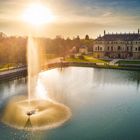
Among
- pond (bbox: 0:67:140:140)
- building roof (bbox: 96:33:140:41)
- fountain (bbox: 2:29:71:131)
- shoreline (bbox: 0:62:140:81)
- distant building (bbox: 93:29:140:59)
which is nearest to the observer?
pond (bbox: 0:67:140:140)

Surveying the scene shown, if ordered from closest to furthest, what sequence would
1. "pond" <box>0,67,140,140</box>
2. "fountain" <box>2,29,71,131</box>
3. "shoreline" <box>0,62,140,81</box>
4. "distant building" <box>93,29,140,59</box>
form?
"pond" <box>0,67,140,140</box> < "fountain" <box>2,29,71,131</box> < "shoreline" <box>0,62,140,81</box> < "distant building" <box>93,29,140,59</box>

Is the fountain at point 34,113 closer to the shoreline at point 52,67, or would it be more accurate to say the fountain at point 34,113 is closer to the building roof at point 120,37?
the shoreline at point 52,67

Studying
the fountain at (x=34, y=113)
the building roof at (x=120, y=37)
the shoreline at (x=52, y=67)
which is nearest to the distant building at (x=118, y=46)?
the building roof at (x=120, y=37)

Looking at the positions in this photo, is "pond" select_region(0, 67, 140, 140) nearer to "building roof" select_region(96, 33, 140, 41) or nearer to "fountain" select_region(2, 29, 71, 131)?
"fountain" select_region(2, 29, 71, 131)

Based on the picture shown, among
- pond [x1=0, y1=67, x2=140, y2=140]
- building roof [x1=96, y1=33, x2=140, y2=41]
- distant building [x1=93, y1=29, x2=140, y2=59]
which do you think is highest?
building roof [x1=96, y1=33, x2=140, y2=41]

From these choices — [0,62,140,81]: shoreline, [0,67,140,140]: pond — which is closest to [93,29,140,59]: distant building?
[0,62,140,81]: shoreline

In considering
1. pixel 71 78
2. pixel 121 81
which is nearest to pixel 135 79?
pixel 121 81
